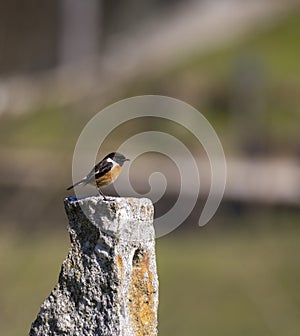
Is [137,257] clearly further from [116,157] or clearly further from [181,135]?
[181,135]

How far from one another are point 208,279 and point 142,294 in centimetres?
1065

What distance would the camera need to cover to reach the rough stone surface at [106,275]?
3.85 metres

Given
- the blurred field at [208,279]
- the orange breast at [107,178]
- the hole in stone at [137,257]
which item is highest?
the blurred field at [208,279]

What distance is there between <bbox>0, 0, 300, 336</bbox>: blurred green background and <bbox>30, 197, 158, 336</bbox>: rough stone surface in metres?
6.42

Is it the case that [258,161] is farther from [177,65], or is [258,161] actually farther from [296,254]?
[177,65]

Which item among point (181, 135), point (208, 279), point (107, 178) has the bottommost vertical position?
point (107, 178)

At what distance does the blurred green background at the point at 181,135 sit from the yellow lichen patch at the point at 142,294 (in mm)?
6422

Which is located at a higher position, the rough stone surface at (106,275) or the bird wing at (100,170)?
the bird wing at (100,170)

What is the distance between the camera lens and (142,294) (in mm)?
3990

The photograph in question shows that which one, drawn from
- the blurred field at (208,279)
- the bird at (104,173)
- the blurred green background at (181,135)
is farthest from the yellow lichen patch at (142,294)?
the blurred field at (208,279)

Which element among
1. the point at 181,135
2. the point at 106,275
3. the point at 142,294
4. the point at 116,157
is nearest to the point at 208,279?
the point at 181,135

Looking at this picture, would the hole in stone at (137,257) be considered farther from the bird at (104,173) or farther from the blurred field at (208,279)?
the blurred field at (208,279)

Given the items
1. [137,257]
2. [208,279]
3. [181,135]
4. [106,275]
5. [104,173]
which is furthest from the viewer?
[181,135]

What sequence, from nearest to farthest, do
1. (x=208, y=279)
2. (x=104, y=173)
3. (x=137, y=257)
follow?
(x=137, y=257)
(x=104, y=173)
(x=208, y=279)
